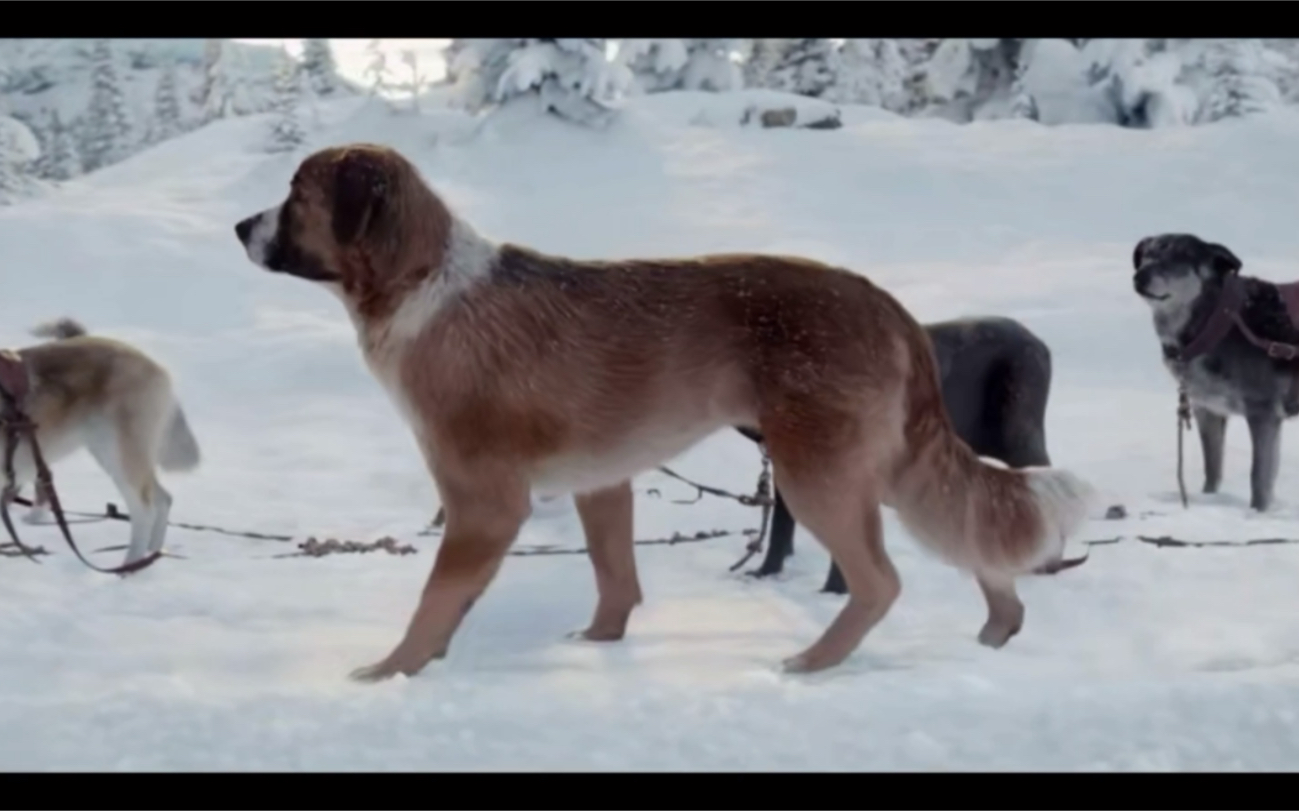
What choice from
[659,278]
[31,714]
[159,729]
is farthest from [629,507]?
[31,714]

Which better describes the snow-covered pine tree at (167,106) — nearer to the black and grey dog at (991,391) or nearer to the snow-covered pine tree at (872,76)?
the snow-covered pine tree at (872,76)

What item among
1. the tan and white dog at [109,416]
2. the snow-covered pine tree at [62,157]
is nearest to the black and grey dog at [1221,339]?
the tan and white dog at [109,416]

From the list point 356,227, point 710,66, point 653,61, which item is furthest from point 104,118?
point 710,66

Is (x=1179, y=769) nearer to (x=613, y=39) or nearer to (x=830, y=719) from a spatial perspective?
(x=830, y=719)

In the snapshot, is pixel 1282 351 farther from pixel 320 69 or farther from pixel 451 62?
pixel 320 69

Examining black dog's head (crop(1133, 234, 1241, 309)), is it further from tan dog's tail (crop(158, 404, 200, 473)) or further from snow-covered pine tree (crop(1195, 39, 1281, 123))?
tan dog's tail (crop(158, 404, 200, 473))

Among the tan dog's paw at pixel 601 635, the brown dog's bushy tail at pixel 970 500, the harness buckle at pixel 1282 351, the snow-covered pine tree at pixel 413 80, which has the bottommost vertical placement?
the tan dog's paw at pixel 601 635
